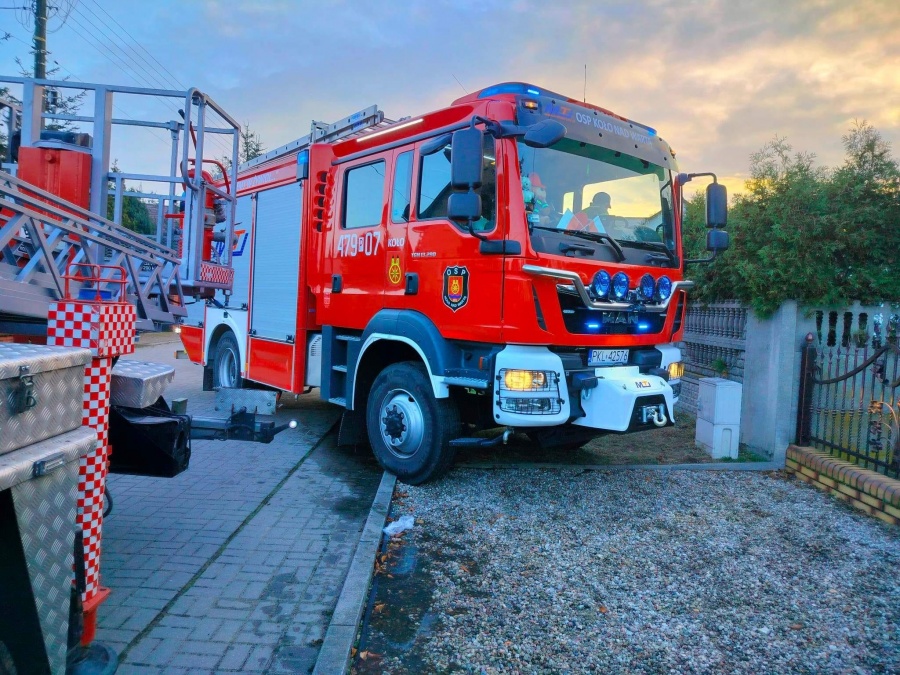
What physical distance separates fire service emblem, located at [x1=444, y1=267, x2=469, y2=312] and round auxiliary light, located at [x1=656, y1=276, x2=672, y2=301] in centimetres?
168

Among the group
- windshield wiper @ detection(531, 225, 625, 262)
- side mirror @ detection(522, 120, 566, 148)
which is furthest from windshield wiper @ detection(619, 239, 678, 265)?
side mirror @ detection(522, 120, 566, 148)

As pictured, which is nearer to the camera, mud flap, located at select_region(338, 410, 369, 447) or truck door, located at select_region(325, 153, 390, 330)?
truck door, located at select_region(325, 153, 390, 330)

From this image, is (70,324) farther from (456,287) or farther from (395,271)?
(395,271)

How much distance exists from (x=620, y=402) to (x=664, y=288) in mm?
1293

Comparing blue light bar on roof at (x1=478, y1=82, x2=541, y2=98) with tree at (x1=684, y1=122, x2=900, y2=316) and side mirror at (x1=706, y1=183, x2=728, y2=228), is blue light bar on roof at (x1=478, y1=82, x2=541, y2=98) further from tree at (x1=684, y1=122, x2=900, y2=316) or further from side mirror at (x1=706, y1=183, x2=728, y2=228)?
tree at (x1=684, y1=122, x2=900, y2=316)

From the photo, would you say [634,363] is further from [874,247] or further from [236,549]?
[236,549]

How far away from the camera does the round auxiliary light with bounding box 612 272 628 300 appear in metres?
4.86

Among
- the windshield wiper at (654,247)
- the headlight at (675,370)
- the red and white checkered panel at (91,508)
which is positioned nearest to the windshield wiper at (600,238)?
the windshield wiper at (654,247)

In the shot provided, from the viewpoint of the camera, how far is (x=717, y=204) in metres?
5.68

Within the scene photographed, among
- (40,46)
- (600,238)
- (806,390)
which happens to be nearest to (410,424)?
(600,238)

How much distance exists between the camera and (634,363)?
529 cm

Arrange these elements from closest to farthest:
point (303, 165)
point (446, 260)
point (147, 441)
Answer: point (147, 441) < point (446, 260) < point (303, 165)

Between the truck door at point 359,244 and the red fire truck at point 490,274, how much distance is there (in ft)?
0.07

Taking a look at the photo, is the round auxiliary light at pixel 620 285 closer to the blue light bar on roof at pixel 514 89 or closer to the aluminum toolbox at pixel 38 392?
the blue light bar on roof at pixel 514 89
